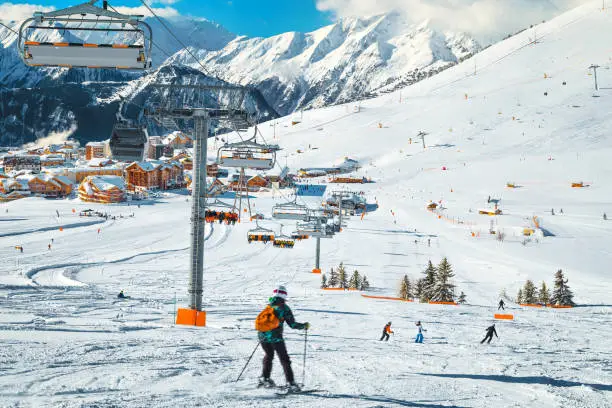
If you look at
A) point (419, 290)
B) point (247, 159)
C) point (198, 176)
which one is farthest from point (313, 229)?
point (198, 176)

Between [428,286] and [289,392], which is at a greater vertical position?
[289,392]

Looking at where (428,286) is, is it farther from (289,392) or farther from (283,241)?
(289,392)

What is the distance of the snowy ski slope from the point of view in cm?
598

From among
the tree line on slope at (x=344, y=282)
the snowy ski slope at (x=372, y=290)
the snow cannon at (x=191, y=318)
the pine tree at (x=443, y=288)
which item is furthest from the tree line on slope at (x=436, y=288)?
the snow cannon at (x=191, y=318)

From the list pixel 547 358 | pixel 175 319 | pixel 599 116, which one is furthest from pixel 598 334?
pixel 599 116

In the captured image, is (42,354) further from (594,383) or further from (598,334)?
(598,334)

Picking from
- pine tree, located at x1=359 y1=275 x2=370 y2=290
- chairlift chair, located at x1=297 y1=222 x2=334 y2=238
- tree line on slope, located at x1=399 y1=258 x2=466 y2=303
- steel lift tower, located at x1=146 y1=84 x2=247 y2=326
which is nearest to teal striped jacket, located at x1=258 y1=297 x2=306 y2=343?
steel lift tower, located at x1=146 y1=84 x2=247 y2=326

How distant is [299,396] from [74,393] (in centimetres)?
235

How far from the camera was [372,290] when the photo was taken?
25188 millimetres

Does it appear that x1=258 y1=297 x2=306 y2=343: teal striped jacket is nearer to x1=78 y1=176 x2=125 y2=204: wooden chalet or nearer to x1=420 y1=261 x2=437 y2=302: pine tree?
x1=420 y1=261 x2=437 y2=302: pine tree

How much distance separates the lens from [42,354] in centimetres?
658

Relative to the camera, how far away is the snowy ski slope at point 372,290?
598cm

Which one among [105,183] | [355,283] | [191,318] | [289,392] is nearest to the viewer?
[289,392]

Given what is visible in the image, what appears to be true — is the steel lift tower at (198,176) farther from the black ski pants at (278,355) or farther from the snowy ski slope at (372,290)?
the black ski pants at (278,355)
